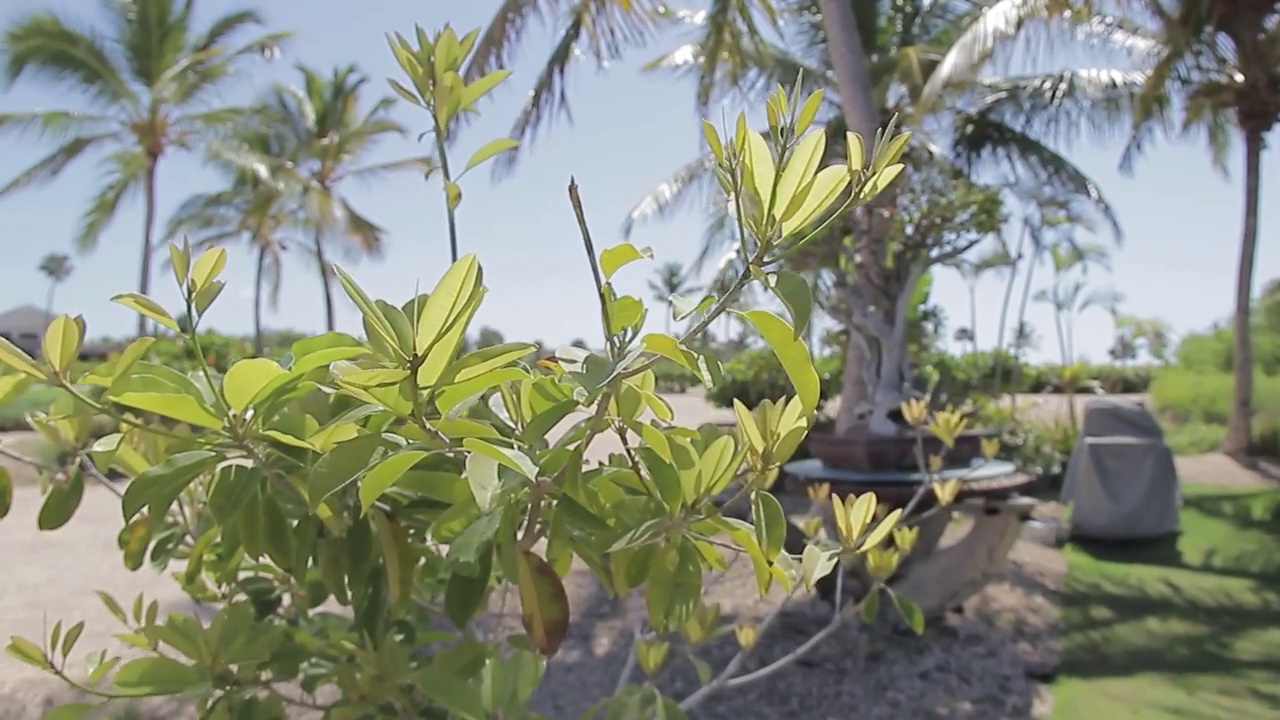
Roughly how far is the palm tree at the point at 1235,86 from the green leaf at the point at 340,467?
11.1m

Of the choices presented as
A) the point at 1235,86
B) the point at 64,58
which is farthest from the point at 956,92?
the point at 64,58

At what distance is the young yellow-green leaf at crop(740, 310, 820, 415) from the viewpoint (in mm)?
580

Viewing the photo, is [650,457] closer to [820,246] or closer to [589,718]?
[589,718]

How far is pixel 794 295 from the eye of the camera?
57 centimetres

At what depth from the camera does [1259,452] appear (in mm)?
11117

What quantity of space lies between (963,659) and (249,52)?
1690 cm

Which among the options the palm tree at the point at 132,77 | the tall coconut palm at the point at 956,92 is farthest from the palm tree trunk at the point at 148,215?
the tall coconut palm at the point at 956,92

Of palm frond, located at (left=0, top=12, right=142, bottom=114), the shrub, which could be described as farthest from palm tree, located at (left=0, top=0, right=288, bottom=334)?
the shrub

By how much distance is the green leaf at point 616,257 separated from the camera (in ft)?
1.96

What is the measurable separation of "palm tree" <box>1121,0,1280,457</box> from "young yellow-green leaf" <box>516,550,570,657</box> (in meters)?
10.9

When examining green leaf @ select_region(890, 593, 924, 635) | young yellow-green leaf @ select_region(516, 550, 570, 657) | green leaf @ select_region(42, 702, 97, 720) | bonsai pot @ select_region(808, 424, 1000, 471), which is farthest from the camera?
bonsai pot @ select_region(808, 424, 1000, 471)

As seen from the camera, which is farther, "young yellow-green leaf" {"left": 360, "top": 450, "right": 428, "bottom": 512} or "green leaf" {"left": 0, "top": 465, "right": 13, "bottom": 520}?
"green leaf" {"left": 0, "top": 465, "right": 13, "bottom": 520}

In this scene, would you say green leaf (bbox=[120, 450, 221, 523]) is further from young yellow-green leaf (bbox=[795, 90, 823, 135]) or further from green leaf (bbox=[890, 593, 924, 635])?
green leaf (bbox=[890, 593, 924, 635])

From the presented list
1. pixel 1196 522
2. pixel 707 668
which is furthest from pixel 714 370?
pixel 1196 522
